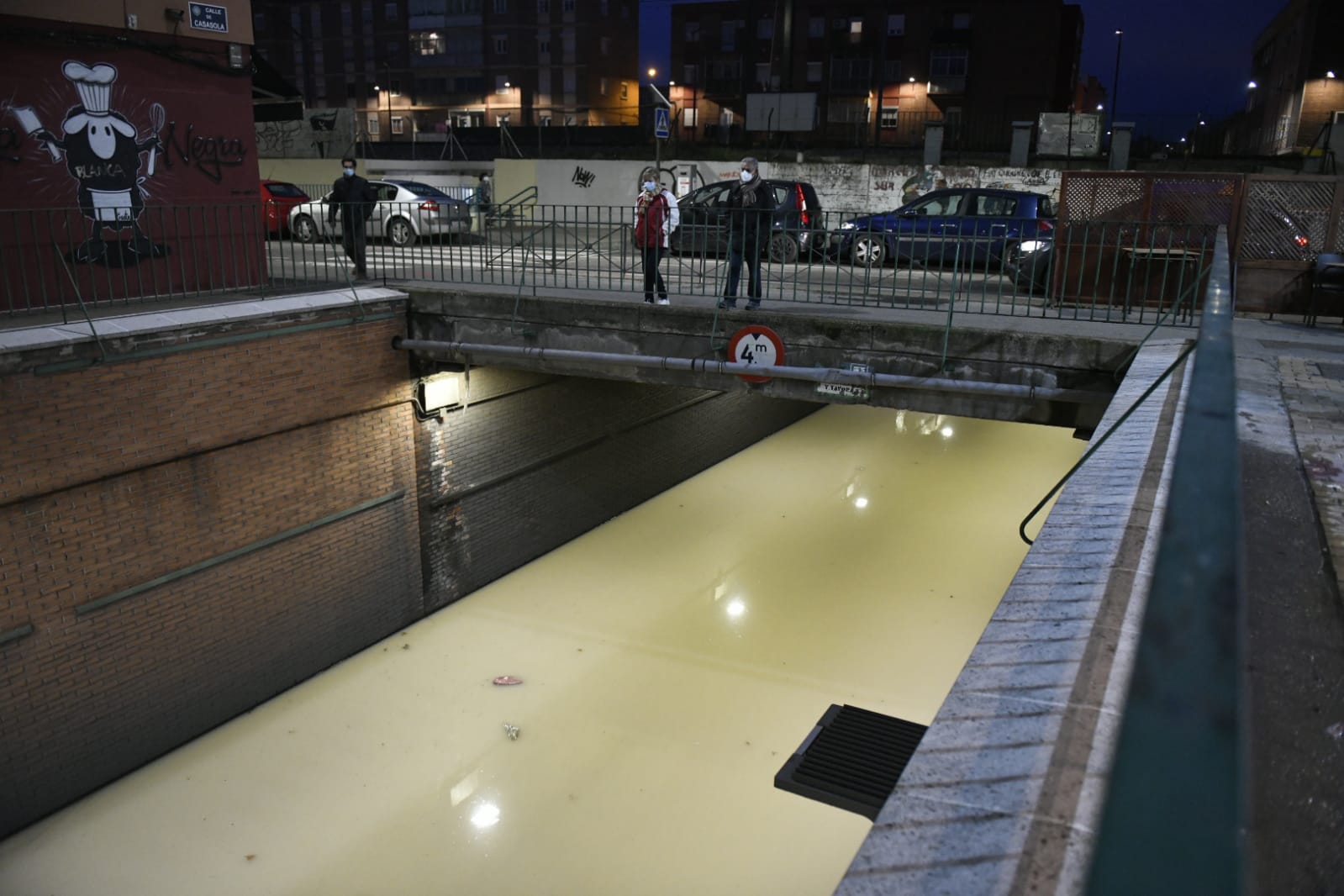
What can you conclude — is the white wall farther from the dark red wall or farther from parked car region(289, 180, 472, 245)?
the dark red wall

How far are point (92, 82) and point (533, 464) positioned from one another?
6.46 meters

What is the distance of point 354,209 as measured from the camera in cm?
1160

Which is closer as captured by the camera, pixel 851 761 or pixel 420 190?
pixel 851 761

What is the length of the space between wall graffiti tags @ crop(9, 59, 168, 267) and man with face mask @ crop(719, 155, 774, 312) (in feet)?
21.1

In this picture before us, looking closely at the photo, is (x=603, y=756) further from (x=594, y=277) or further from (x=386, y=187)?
(x=386, y=187)

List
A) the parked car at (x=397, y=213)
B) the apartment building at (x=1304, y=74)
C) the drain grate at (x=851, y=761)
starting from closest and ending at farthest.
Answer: the drain grate at (x=851, y=761) < the parked car at (x=397, y=213) < the apartment building at (x=1304, y=74)

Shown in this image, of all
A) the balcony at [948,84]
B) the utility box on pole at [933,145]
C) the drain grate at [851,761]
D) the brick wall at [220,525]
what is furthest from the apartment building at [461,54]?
the drain grate at [851,761]

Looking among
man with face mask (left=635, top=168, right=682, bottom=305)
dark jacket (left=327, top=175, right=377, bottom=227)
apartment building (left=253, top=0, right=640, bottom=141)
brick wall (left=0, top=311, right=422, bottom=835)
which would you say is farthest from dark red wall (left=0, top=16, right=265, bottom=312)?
apartment building (left=253, top=0, right=640, bottom=141)

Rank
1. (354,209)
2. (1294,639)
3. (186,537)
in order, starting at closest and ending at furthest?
(1294,639) → (186,537) → (354,209)

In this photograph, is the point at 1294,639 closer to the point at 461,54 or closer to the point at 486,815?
the point at 486,815

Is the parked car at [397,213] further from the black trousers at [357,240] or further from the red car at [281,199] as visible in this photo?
the black trousers at [357,240]

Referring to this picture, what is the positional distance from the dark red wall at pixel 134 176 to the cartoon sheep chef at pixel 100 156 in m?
0.02

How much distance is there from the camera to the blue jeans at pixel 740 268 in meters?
10.0

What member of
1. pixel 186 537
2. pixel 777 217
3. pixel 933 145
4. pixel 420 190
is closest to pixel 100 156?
pixel 186 537
